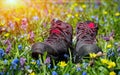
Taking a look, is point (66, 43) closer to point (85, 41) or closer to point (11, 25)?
point (85, 41)

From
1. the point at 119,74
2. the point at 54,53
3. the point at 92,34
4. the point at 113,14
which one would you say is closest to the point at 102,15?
the point at 113,14

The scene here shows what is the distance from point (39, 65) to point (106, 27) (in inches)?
89.9

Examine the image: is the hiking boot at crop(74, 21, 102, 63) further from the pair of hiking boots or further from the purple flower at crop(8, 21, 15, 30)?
the purple flower at crop(8, 21, 15, 30)

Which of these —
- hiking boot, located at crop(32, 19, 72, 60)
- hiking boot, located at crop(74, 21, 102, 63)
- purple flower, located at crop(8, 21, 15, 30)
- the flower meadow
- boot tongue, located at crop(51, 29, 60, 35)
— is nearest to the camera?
the flower meadow

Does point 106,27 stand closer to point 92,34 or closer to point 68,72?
point 92,34

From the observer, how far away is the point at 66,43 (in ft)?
13.1

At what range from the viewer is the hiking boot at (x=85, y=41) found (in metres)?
3.76

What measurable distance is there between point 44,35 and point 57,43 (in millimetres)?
829

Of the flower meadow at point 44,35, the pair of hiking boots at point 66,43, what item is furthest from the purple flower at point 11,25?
the pair of hiking boots at point 66,43

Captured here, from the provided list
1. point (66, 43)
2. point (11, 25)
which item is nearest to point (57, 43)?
point (66, 43)

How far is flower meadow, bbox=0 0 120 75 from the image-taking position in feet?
11.1

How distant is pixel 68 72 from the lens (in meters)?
3.45

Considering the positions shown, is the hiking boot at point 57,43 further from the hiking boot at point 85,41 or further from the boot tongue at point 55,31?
the hiking boot at point 85,41

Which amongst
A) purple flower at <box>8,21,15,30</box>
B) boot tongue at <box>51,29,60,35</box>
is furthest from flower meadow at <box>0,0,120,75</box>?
boot tongue at <box>51,29,60,35</box>
